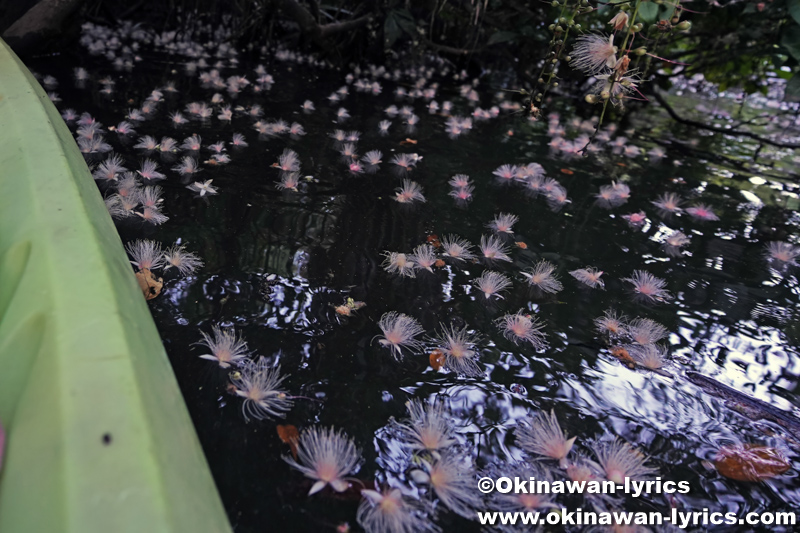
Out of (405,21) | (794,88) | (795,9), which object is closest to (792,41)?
(794,88)

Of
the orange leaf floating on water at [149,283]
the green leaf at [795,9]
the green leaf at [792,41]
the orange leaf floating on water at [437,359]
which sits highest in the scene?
the green leaf at [795,9]

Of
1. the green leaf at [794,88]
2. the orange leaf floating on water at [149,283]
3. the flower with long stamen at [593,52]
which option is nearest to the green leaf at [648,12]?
the flower with long stamen at [593,52]

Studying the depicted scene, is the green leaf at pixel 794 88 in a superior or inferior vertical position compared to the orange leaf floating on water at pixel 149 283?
superior

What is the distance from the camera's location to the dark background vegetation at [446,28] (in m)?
3.73

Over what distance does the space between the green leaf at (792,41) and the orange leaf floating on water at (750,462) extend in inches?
112

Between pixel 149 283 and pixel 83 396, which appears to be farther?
pixel 149 283

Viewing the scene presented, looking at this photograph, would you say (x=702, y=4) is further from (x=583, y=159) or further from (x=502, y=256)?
(x=502, y=256)

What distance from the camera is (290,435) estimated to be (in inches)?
45.3

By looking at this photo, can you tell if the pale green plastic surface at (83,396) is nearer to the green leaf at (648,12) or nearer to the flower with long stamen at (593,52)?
the flower with long stamen at (593,52)

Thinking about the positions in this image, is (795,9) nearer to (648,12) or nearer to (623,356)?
(648,12)

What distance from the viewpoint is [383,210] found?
7.51 feet

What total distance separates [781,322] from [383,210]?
5.04 ft

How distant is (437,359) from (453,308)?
28 cm

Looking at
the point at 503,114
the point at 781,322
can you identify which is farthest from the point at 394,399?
the point at 503,114
